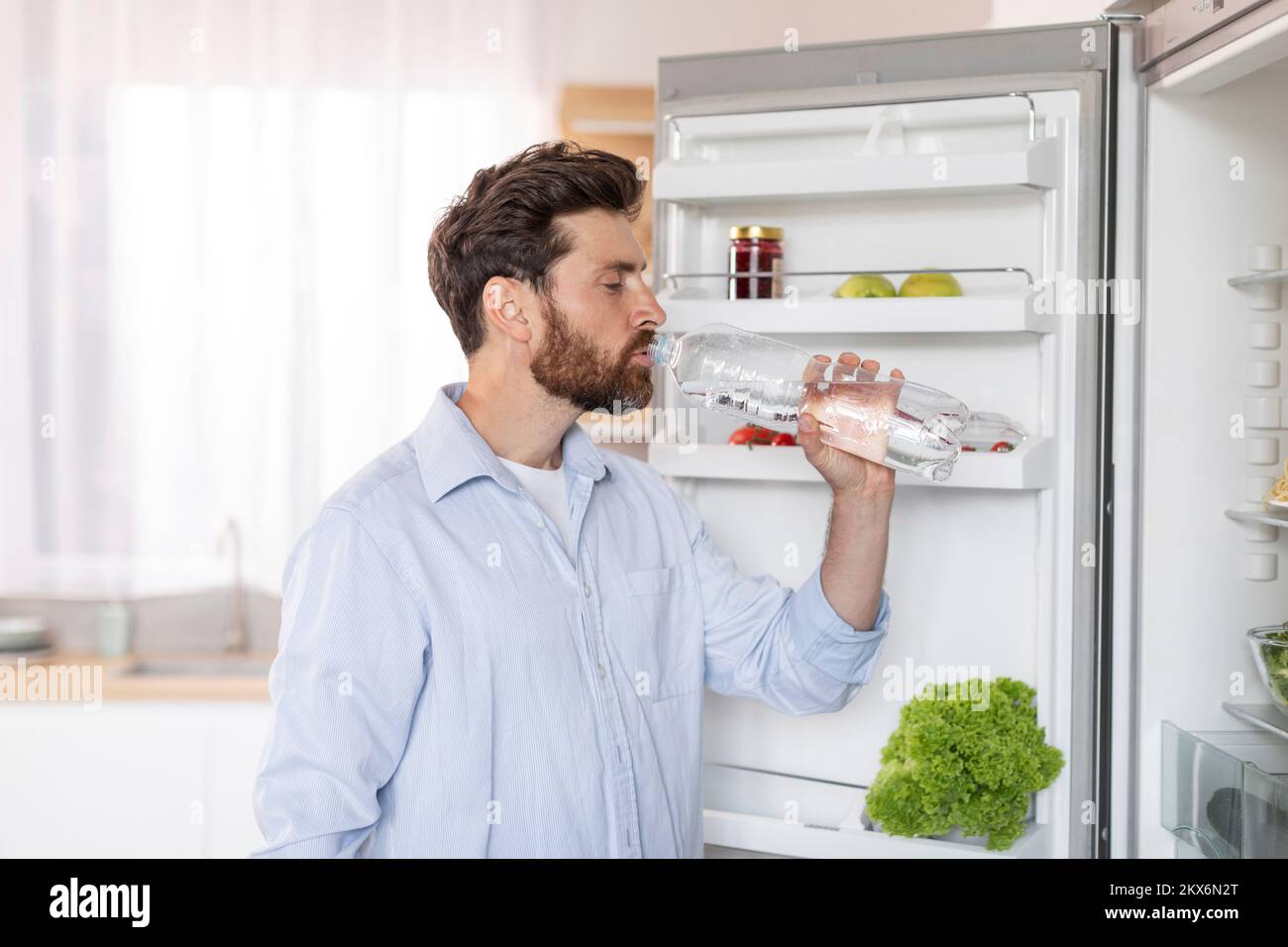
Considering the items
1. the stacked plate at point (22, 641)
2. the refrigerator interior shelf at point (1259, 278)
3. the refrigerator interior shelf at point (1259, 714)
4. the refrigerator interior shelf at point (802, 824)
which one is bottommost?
the refrigerator interior shelf at point (802, 824)

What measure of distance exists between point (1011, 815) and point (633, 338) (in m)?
0.70

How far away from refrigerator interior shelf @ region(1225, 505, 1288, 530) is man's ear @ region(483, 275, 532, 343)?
0.82 m

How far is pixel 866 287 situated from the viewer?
1.47 meters

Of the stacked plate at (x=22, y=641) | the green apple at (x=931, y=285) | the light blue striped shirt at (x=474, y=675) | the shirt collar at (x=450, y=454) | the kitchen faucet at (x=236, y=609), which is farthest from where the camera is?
the kitchen faucet at (x=236, y=609)

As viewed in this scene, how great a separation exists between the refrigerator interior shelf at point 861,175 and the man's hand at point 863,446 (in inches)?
9.6

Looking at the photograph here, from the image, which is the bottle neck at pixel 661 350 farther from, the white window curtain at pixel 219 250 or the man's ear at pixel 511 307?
the white window curtain at pixel 219 250

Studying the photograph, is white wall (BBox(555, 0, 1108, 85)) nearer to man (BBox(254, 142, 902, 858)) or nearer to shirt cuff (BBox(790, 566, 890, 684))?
man (BBox(254, 142, 902, 858))

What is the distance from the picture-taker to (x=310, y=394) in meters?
2.69

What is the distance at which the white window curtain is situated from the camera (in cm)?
267

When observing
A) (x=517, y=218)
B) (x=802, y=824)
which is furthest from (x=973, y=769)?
(x=517, y=218)

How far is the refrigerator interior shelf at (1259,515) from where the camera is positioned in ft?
4.29

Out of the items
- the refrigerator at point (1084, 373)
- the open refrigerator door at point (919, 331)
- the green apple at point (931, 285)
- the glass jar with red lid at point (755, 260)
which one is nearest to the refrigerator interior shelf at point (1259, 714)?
the refrigerator at point (1084, 373)

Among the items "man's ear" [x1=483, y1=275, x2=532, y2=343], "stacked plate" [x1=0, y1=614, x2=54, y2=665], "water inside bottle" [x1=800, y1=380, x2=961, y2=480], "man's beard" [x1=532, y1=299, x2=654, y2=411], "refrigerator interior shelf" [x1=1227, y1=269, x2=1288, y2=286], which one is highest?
"refrigerator interior shelf" [x1=1227, y1=269, x2=1288, y2=286]

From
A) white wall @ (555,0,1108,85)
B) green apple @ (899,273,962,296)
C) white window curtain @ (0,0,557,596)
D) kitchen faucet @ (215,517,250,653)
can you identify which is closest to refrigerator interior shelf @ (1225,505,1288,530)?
green apple @ (899,273,962,296)
